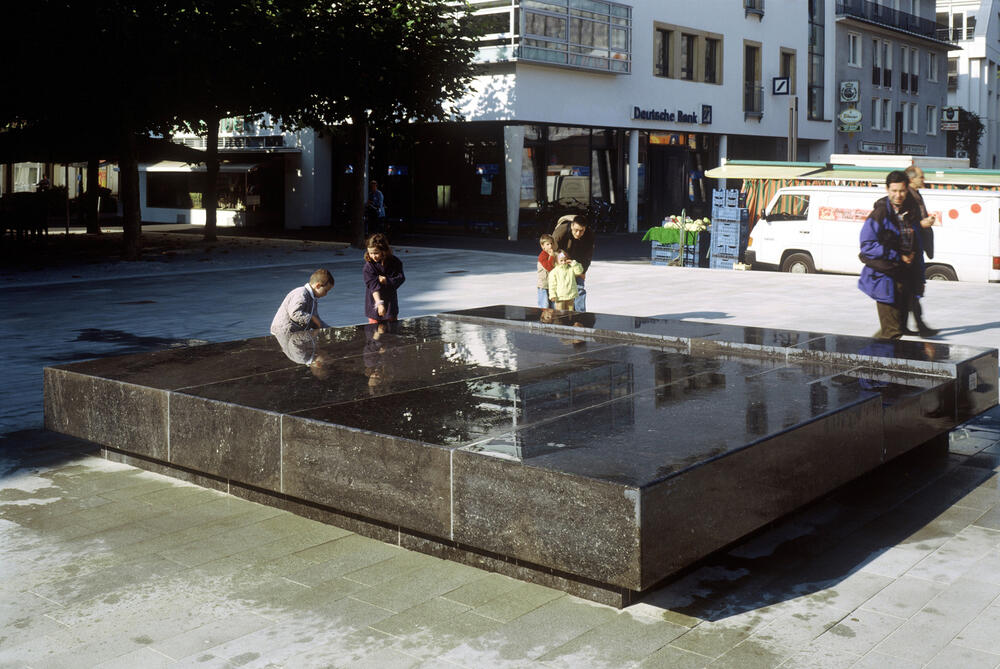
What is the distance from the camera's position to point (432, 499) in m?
5.03

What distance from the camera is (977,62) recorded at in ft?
219

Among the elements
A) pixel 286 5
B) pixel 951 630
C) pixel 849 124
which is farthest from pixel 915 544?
pixel 849 124

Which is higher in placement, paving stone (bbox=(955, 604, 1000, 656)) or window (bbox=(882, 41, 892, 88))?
window (bbox=(882, 41, 892, 88))

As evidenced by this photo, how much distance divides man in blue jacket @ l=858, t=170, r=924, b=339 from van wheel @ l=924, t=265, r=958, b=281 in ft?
34.6

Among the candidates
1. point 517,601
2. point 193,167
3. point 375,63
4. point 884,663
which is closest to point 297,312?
point 517,601

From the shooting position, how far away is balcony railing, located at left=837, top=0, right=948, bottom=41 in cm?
4841

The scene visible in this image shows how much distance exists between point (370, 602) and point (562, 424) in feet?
4.49

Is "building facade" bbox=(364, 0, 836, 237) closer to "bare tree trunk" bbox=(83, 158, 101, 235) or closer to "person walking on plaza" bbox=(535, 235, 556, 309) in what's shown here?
"bare tree trunk" bbox=(83, 158, 101, 235)

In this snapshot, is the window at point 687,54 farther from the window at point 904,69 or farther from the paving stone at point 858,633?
the paving stone at point 858,633

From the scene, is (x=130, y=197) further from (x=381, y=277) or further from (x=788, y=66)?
(x=788, y=66)

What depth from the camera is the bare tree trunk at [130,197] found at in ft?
73.6

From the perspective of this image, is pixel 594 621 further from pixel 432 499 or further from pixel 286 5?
pixel 286 5

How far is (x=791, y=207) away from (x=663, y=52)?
58.6 feet

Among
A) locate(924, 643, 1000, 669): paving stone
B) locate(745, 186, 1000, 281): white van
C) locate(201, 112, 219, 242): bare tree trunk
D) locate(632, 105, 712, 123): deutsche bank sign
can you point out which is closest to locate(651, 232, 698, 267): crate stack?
locate(745, 186, 1000, 281): white van
